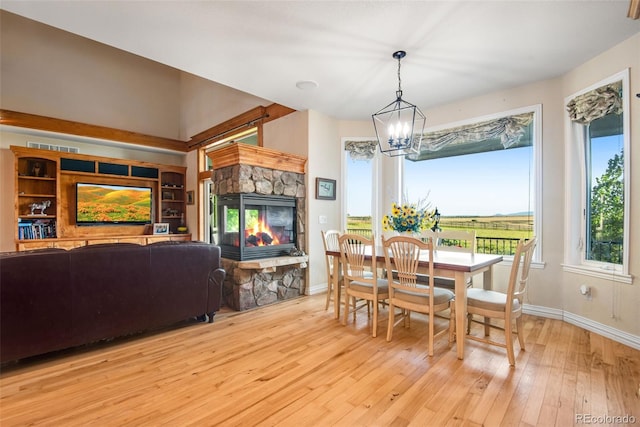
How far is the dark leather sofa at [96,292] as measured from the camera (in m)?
2.06

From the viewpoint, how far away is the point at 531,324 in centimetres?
311

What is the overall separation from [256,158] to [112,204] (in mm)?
4127

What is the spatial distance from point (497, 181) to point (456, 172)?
0.55 m

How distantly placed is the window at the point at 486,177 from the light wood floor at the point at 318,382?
4.63 ft

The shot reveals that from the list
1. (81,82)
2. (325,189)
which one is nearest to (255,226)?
(325,189)

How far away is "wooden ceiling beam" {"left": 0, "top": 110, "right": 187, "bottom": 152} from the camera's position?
4.88 m

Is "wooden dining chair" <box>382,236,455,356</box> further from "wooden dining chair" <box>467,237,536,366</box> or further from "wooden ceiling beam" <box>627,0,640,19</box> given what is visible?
"wooden ceiling beam" <box>627,0,640,19</box>

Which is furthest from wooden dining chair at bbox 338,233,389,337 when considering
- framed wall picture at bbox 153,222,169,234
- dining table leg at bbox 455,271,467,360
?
framed wall picture at bbox 153,222,169,234

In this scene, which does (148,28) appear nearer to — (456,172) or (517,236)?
(456,172)

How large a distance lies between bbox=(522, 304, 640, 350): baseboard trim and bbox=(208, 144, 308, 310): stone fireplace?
2985 mm

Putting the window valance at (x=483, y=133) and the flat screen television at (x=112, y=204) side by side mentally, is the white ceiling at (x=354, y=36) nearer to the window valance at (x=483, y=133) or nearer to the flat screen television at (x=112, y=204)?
the window valance at (x=483, y=133)

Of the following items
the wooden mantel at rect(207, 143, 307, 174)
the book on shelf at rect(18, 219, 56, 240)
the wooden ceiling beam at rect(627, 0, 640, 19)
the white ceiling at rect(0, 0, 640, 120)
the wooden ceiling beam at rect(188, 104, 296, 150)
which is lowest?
the book on shelf at rect(18, 219, 56, 240)

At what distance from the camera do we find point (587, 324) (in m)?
2.95

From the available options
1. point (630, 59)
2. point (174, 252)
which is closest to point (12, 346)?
point (174, 252)
